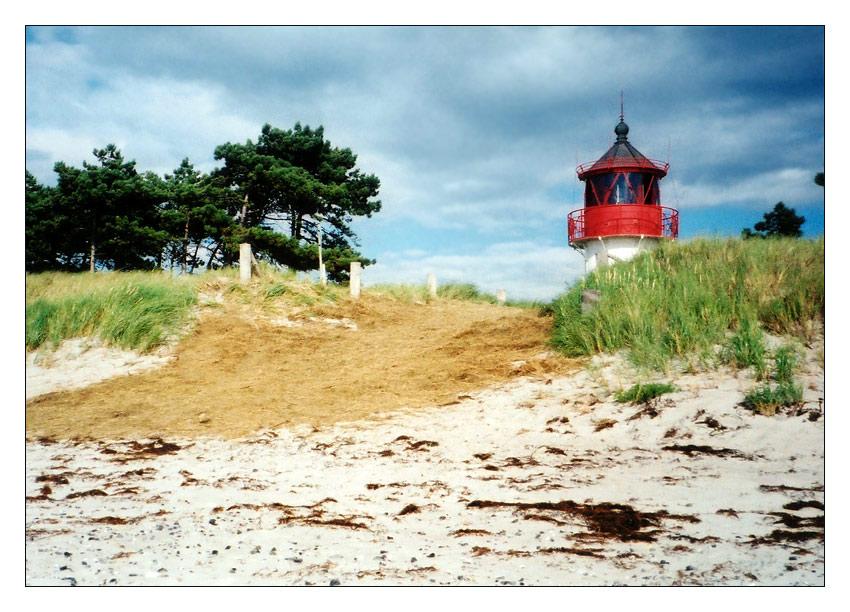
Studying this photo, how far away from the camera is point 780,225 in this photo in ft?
30.0

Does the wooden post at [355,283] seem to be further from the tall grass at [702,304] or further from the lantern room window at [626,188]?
the tall grass at [702,304]

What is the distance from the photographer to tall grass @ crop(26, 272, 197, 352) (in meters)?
8.80

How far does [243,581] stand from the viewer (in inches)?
100

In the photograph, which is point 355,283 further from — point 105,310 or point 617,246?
point 617,246

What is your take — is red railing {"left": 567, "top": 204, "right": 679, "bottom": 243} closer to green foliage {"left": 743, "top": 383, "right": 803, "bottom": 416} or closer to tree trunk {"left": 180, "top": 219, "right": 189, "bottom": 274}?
green foliage {"left": 743, "top": 383, "right": 803, "bottom": 416}

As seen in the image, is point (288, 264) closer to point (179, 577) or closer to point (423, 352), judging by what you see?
point (423, 352)

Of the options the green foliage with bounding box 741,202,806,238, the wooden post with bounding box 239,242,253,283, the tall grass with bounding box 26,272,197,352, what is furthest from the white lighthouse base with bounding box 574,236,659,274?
the tall grass with bounding box 26,272,197,352

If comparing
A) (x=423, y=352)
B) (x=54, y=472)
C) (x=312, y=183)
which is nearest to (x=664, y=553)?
(x=54, y=472)

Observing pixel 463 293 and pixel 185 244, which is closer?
pixel 463 293

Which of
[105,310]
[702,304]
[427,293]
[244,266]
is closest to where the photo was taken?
[702,304]

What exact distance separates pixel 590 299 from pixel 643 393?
94.0 inches

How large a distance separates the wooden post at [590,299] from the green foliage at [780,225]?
2901 mm

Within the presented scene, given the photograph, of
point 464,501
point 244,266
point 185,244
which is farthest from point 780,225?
point 185,244

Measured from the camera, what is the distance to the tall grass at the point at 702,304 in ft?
19.9
